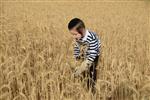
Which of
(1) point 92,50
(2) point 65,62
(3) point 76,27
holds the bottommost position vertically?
(2) point 65,62

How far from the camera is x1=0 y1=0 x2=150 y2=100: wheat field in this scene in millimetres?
3264

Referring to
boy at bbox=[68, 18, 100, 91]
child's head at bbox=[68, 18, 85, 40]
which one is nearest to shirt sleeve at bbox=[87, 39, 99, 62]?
boy at bbox=[68, 18, 100, 91]

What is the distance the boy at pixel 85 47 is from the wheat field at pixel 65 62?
0.44 feet

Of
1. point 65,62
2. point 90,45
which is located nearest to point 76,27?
point 90,45

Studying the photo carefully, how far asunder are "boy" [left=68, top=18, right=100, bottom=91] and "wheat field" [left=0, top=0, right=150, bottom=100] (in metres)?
0.13

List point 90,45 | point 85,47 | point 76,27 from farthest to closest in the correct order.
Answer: point 85,47 → point 90,45 → point 76,27

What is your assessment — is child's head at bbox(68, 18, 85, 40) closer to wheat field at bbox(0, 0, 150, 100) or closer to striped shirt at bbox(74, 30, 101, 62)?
striped shirt at bbox(74, 30, 101, 62)

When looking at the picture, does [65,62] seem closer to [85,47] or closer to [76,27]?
[85,47]

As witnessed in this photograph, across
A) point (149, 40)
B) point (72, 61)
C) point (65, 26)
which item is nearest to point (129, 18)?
point (65, 26)

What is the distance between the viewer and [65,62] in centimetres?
396

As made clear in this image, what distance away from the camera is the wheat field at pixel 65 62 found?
10.7 feet

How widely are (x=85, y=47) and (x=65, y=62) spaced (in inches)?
12.9

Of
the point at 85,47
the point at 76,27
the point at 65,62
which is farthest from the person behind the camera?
the point at 65,62

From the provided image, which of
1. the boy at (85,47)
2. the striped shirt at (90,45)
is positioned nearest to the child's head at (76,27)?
the boy at (85,47)
